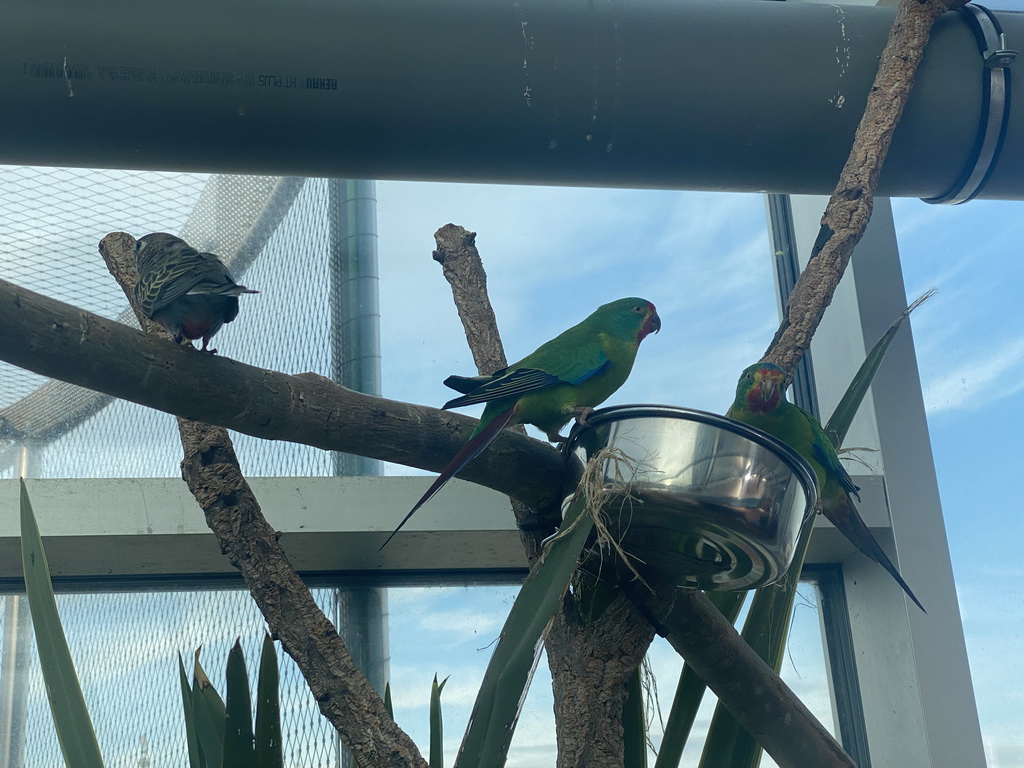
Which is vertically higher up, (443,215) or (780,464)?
(443,215)

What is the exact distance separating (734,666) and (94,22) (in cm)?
139

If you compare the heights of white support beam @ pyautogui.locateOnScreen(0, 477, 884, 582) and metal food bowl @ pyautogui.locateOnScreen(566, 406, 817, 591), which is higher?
white support beam @ pyautogui.locateOnScreen(0, 477, 884, 582)

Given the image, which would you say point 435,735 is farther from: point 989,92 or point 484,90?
point 989,92

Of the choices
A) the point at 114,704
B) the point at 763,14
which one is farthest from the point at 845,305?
the point at 114,704

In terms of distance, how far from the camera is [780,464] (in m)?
1.08

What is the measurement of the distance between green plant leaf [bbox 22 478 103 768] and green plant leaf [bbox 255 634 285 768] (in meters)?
0.21

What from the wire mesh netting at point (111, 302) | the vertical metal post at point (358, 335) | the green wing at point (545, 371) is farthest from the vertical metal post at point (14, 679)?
the green wing at point (545, 371)

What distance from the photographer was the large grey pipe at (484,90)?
4.93 ft

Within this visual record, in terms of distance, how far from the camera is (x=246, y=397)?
1054mm

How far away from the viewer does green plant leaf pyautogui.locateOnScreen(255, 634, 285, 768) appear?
45.7 inches

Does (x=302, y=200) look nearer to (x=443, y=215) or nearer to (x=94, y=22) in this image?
(x=443, y=215)

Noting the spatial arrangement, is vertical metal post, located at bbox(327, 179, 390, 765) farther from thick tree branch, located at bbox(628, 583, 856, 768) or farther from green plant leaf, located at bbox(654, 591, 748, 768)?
thick tree branch, located at bbox(628, 583, 856, 768)

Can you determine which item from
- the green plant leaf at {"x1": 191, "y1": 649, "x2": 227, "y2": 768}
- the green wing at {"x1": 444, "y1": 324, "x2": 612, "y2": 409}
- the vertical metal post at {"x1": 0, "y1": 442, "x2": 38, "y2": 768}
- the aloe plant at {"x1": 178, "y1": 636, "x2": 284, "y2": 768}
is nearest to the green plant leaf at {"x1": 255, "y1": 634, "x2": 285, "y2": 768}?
the aloe plant at {"x1": 178, "y1": 636, "x2": 284, "y2": 768}

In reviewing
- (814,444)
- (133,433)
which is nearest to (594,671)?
(814,444)
